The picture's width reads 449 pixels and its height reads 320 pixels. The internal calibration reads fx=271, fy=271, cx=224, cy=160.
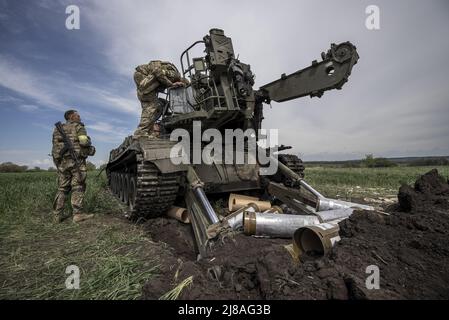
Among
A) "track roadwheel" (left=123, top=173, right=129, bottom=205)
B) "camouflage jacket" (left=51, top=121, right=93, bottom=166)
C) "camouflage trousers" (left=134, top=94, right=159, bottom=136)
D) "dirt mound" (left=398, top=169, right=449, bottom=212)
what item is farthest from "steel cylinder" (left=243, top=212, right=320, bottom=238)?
"track roadwheel" (left=123, top=173, right=129, bottom=205)

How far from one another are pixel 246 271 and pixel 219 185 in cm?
329

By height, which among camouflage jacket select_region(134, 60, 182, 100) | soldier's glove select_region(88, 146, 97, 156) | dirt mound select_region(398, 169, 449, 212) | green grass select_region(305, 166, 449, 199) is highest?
camouflage jacket select_region(134, 60, 182, 100)

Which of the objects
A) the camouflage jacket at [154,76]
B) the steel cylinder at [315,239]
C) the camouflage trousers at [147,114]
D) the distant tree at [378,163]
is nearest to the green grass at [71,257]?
the steel cylinder at [315,239]

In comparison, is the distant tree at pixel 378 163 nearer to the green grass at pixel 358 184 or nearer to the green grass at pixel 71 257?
the green grass at pixel 358 184

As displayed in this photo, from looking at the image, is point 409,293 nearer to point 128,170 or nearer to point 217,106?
point 217,106

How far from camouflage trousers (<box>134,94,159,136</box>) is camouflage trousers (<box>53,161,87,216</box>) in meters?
1.56

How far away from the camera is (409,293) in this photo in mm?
1903

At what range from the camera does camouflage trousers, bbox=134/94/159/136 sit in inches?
236

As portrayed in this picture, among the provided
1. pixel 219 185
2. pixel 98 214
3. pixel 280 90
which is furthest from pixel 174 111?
pixel 98 214

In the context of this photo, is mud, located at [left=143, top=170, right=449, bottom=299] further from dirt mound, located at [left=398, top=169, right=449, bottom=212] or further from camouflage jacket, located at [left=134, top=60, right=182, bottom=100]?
camouflage jacket, located at [left=134, top=60, right=182, bottom=100]

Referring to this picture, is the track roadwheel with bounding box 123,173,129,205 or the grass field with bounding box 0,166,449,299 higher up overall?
the track roadwheel with bounding box 123,173,129,205

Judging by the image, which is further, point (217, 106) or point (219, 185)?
point (219, 185)

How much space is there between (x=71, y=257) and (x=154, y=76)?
380cm

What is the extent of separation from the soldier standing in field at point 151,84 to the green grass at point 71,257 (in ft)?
7.11
